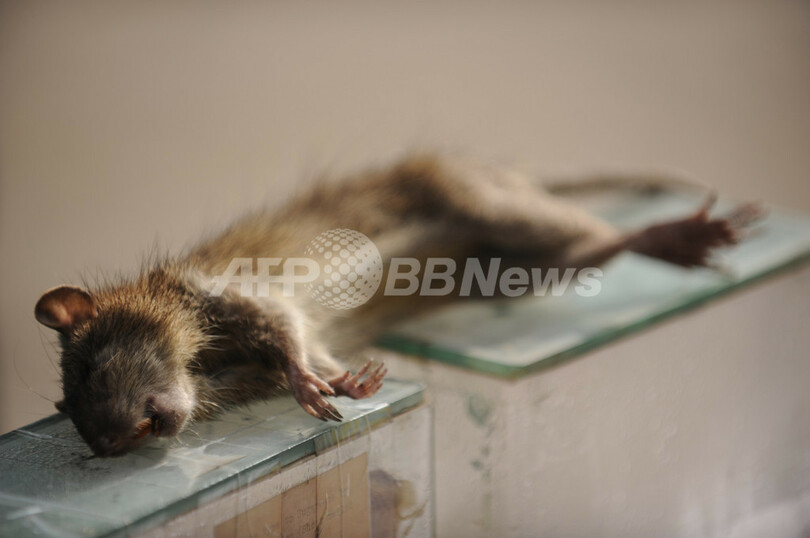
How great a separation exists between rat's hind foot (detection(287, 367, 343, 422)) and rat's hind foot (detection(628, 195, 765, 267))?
63cm

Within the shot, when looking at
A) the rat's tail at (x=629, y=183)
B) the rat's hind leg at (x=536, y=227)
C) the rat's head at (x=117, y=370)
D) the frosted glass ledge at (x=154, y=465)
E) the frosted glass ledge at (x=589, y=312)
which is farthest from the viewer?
the rat's tail at (x=629, y=183)

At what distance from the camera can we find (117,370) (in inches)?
32.2

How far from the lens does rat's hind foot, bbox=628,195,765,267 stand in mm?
1301

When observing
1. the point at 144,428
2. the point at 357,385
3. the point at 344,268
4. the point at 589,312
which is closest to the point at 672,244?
the point at 589,312

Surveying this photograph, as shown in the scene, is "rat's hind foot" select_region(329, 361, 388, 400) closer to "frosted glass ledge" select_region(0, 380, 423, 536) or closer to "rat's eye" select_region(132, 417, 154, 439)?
"frosted glass ledge" select_region(0, 380, 423, 536)

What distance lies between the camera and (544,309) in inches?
49.3

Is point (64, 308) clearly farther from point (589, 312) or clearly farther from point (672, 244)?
point (672, 244)

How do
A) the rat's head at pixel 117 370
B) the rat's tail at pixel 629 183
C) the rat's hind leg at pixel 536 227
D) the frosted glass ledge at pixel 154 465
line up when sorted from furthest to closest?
the rat's tail at pixel 629 183, the rat's hind leg at pixel 536 227, the rat's head at pixel 117 370, the frosted glass ledge at pixel 154 465

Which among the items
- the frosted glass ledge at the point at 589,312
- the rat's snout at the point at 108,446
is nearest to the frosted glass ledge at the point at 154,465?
the rat's snout at the point at 108,446

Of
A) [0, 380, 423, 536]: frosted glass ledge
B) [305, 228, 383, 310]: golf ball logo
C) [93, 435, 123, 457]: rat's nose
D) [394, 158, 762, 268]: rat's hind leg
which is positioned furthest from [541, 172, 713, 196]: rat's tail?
[93, 435, 123, 457]: rat's nose

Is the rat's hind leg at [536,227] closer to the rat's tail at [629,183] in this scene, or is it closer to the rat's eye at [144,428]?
the rat's tail at [629,183]

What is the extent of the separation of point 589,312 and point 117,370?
25.3 inches

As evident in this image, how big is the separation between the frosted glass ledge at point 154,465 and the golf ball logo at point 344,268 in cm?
21

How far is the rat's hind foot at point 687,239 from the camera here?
1301mm
